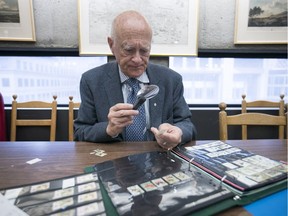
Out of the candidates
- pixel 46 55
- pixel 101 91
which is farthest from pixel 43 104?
pixel 101 91

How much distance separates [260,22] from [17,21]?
2.10 metres

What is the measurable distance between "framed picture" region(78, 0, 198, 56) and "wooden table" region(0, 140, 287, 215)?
3.90ft

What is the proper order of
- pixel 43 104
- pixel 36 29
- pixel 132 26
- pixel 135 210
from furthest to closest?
pixel 36 29
pixel 43 104
pixel 132 26
pixel 135 210

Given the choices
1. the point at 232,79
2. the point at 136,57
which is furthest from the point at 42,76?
the point at 232,79

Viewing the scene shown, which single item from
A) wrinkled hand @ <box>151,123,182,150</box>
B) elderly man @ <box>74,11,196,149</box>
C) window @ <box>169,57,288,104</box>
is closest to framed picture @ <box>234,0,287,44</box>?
window @ <box>169,57,288,104</box>

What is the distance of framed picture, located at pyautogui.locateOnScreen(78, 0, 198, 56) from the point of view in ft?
6.14

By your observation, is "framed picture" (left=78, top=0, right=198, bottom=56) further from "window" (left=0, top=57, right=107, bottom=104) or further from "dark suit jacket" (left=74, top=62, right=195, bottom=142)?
"dark suit jacket" (left=74, top=62, right=195, bottom=142)

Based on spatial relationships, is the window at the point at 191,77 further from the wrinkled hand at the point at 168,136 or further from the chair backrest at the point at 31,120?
the wrinkled hand at the point at 168,136

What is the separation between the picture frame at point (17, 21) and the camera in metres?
1.88

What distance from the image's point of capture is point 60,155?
81cm

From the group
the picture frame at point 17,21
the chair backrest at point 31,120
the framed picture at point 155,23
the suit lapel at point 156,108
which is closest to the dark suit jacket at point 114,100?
the suit lapel at point 156,108

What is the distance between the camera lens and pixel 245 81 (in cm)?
223

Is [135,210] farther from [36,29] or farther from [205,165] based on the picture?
[36,29]

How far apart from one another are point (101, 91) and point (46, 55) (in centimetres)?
118
